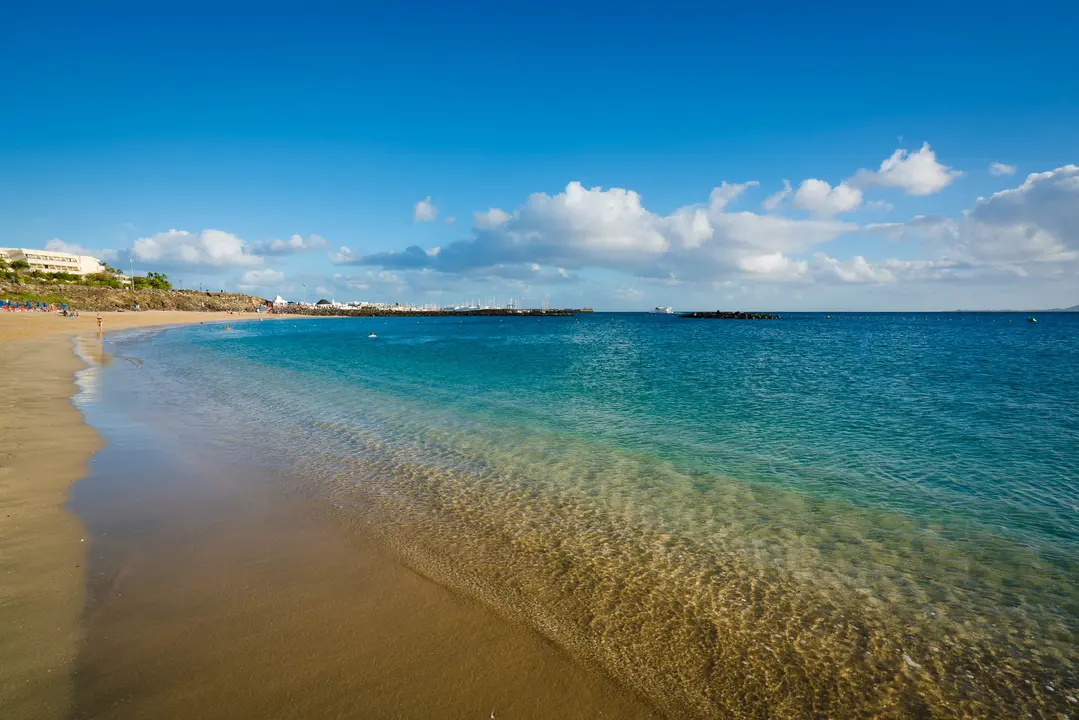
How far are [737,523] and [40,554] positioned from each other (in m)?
11.3

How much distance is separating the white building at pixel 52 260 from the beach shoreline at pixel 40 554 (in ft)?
620

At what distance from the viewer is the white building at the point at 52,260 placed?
151 metres

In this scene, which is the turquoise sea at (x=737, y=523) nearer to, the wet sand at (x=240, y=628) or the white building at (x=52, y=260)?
the wet sand at (x=240, y=628)

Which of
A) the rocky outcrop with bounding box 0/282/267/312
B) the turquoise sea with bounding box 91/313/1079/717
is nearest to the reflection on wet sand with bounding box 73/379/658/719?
the turquoise sea with bounding box 91/313/1079/717

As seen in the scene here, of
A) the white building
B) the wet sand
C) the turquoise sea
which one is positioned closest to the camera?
the wet sand

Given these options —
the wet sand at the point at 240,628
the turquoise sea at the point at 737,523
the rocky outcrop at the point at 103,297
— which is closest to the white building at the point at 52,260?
the rocky outcrop at the point at 103,297

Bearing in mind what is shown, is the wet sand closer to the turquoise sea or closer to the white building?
the turquoise sea

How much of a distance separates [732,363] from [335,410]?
32.3 m

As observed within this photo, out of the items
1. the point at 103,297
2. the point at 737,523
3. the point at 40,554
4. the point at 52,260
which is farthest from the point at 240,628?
the point at 52,260

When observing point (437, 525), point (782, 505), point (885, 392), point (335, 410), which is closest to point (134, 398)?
point (335, 410)

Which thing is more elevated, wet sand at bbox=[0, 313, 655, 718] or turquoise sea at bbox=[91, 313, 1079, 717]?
wet sand at bbox=[0, 313, 655, 718]

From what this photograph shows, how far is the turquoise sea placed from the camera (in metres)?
5.42

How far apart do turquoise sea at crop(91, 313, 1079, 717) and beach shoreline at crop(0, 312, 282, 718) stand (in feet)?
8.76

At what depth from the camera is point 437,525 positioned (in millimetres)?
8977
